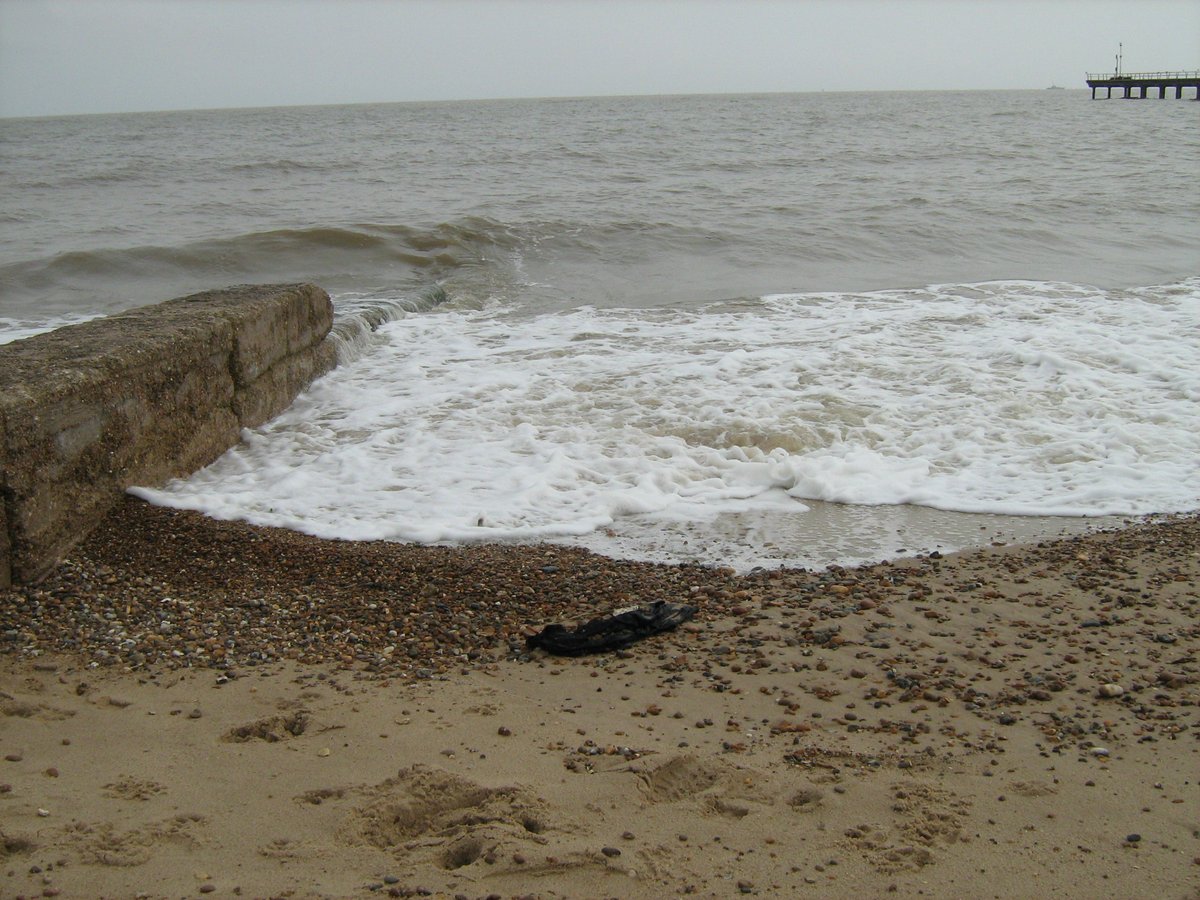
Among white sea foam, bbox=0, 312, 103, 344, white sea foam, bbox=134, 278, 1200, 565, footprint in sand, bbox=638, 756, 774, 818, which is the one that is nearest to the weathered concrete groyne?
white sea foam, bbox=134, 278, 1200, 565

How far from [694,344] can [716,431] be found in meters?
2.38

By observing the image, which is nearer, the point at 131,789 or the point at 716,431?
the point at 131,789

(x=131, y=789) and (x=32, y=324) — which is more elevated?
(x=32, y=324)

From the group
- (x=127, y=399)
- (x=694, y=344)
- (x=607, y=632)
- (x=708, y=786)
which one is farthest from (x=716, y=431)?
(x=708, y=786)

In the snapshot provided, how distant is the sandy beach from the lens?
2.27 metres

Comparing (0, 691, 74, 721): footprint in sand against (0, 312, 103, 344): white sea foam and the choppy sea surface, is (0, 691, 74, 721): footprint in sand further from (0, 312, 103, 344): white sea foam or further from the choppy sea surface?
(0, 312, 103, 344): white sea foam

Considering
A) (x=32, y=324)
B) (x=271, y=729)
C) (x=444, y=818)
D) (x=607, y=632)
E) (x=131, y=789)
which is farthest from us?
(x=32, y=324)

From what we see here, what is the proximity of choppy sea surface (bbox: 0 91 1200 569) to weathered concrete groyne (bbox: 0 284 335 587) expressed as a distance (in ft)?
0.86

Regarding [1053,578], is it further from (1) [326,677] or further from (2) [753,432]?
(1) [326,677]

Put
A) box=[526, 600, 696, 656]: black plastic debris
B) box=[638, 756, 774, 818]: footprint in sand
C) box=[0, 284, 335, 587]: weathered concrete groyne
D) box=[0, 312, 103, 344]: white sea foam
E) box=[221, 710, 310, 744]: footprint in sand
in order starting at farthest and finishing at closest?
box=[0, 312, 103, 344]: white sea foam
box=[0, 284, 335, 587]: weathered concrete groyne
box=[526, 600, 696, 656]: black plastic debris
box=[221, 710, 310, 744]: footprint in sand
box=[638, 756, 774, 818]: footprint in sand

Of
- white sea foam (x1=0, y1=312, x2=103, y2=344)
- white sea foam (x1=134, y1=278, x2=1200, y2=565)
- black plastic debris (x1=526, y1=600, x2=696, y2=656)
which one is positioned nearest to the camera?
black plastic debris (x1=526, y1=600, x2=696, y2=656)

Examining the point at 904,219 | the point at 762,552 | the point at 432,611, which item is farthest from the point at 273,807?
the point at 904,219

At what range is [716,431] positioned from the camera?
6.00 metres

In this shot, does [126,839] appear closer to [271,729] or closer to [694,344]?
[271,729]
